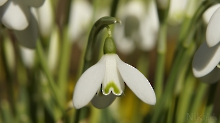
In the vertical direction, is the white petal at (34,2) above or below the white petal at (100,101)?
above

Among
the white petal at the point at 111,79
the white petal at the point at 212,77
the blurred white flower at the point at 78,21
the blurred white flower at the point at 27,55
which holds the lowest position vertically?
the white petal at the point at 111,79

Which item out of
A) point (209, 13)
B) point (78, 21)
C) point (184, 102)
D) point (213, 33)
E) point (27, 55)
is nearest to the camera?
point (213, 33)

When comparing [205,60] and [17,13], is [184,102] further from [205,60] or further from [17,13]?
[17,13]

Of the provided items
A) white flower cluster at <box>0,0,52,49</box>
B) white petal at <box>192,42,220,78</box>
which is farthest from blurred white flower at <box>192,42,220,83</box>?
white flower cluster at <box>0,0,52,49</box>

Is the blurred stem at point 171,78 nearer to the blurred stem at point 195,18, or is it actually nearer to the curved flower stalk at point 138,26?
the blurred stem at point 195,18

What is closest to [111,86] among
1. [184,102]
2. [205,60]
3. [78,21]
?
[205,60]

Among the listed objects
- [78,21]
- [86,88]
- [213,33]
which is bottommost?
[86,88]

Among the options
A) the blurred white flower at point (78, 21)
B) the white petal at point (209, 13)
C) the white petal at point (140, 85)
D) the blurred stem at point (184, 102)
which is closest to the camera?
the white petal at point (140, 85)

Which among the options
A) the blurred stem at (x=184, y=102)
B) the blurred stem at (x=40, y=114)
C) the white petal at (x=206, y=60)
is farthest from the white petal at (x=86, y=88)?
the blurred stem at (x=40, y=114)
